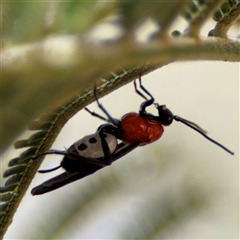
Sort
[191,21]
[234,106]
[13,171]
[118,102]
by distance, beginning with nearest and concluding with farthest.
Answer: [191,21], [13,171], [118,102], [234,106]

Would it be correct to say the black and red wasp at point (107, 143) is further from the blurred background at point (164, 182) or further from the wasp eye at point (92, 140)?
the blurred background at point (164, 182)

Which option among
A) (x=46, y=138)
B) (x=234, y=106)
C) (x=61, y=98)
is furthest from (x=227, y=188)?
Answer: (x=61, y=98)

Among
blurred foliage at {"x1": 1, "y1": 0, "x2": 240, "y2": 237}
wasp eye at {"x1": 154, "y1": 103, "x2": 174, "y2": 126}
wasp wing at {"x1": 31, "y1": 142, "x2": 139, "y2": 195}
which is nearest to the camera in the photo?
blurred foliage at {"x1": 1, "y1": 0, "x2": 240, "y2": 237}

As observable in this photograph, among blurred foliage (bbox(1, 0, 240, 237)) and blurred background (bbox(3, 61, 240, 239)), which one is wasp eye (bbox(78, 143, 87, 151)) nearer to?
blurred background (bbox(3, 61, 240, 239))

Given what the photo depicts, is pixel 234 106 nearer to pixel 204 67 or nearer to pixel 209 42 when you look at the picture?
pixel 204 67

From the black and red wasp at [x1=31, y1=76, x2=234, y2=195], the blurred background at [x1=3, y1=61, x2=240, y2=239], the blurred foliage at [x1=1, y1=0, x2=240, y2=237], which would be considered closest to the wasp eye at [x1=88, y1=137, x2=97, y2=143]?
the black and red wasp at [x1=31, y1=76, x2=234, y2=195]

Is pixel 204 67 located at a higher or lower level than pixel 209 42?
higher

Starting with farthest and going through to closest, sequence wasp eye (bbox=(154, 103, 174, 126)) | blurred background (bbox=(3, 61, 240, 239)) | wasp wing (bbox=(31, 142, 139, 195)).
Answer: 1. blurred background (bbox=(3, 61, 240, 239))
2. wasp eye (bbox=(154, 103, 174, 126))
3. wasp wing (bbox=(31, 142, 139, 195))

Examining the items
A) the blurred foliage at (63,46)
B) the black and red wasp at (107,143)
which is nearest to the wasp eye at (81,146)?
the black and red wasp at (107,143)
